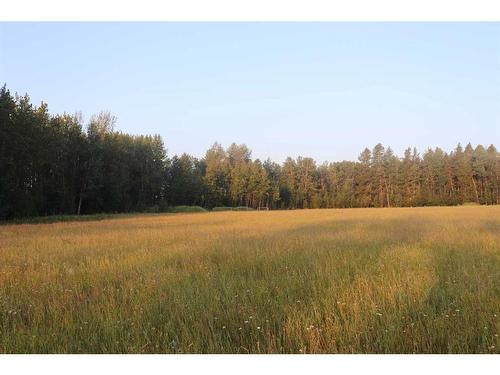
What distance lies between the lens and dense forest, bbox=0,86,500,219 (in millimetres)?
35781

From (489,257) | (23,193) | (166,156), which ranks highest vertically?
(166,156)

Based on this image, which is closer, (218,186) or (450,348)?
(450,348)

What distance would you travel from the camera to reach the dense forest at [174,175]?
35781 mm

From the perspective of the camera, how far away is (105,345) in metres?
3.83

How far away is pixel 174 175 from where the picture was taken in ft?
251

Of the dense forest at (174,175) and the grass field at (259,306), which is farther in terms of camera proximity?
the dense forest at (174,175)

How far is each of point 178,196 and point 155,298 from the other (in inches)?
2847

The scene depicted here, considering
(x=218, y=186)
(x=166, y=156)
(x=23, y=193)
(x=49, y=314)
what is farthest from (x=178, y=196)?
(x=49, y=314)

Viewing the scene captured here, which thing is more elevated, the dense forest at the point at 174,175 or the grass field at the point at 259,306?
the dense forest at the point at 174,175

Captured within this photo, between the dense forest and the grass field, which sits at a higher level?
the dense forest

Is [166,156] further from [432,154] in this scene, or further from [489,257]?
[432,154]

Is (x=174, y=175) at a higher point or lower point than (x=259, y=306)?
higher

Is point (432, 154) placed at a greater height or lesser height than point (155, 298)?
greater

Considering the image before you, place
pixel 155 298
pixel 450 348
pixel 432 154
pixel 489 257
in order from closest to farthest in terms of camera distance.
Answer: pixel 450 348 → pixel 155 298 → pixel 489 257 → pixel 432 154
